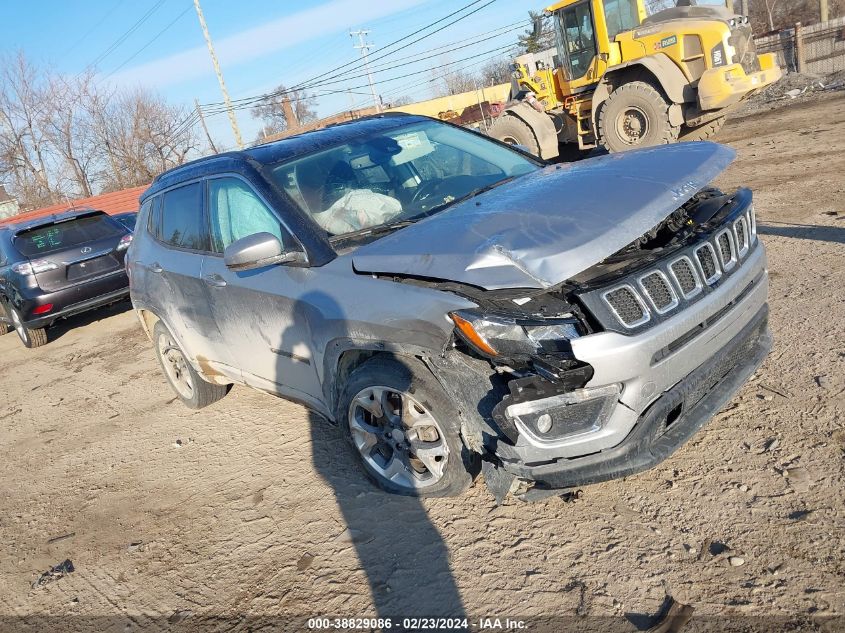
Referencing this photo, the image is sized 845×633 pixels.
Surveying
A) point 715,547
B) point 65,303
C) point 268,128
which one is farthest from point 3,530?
point 268,128

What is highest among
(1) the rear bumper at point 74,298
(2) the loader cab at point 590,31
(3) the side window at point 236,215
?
(2) the loader cab at point 590,31

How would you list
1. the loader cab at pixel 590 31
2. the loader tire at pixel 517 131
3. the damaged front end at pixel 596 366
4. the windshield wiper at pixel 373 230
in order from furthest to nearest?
the loader tire at pixel 517 131
the loader cab at pixel 590 31
the windshield wiper at pixel 373 230
the damaged front end at pixel 596 366

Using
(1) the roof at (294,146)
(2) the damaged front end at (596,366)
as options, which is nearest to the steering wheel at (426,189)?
(1) the roof at (294,146)

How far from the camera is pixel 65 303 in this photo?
8516 mm

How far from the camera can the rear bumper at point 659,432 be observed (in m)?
2.46

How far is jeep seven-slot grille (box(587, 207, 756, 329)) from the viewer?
240 cm

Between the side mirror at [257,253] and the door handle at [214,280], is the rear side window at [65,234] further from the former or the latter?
the side mirror at [257,253]

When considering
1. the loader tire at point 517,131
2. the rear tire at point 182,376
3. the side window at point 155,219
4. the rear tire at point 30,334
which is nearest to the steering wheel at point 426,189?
the side window at point 155,219

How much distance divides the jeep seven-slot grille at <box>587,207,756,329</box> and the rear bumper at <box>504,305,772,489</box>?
32 centimetres

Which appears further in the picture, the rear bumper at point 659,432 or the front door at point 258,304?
the front door at point 258,304

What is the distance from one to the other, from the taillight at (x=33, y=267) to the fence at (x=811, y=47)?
21.0 m

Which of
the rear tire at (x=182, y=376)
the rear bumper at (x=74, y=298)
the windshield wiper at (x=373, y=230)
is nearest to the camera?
the windshield wiper at (x=373, y=230)

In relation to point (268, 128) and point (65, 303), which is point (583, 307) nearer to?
point (65, 303)

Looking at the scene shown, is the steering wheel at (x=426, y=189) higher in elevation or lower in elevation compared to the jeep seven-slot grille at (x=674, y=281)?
higher
